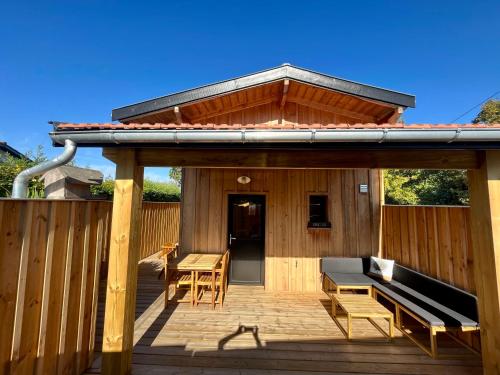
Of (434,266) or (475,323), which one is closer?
(475,323)

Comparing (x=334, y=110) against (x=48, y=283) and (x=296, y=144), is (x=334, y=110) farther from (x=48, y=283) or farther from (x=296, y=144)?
(x=48, y=283)

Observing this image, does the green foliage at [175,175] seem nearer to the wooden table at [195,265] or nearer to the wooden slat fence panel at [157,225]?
the wooden slat fence panel at [157,225]

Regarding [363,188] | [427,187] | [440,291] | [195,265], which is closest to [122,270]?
[195,265]

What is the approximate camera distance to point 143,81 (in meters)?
13.9

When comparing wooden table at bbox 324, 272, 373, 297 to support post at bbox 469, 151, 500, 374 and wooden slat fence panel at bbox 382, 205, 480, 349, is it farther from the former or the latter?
support post at bbox 469, 151, 500, 374

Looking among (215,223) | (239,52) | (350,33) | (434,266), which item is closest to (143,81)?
(239,52)

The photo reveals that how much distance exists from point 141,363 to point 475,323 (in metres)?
3.90

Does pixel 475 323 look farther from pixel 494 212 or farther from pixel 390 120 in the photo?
pixel 390 120

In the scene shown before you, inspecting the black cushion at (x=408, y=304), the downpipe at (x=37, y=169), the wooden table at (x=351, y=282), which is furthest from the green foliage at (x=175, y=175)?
the black cushion at (x=408, y=304)

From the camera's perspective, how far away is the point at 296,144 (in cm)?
234

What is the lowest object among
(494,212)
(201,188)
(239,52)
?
(494,212)

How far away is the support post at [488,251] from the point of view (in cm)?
216

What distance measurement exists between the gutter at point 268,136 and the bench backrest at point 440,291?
6.91 feet

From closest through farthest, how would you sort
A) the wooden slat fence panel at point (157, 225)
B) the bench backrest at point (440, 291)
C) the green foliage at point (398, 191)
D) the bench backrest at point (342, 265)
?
the bench backrest at point (440, 291) < the bench backrest at point (342, 265) < the wooden slat fence panel at point (157, 225) < the green foliage at point (398, 191)
